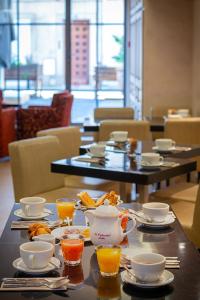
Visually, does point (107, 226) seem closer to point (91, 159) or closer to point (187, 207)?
point (187, 207)

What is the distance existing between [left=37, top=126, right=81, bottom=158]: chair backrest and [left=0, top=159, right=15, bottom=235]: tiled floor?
947mm

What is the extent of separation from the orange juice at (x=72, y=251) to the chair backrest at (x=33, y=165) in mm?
2294

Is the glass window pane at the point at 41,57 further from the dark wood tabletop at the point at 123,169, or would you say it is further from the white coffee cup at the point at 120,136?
the dark wood tabletop at the point at 123,169

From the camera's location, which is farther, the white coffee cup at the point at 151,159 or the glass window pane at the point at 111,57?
the glass window pane at the point at 111,57

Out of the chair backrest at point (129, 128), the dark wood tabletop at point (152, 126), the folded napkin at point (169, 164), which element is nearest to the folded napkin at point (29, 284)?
the folded napkin at point (169, 164)

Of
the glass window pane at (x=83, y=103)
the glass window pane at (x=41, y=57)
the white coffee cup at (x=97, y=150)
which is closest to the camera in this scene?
the white coffee cup at (x=97, y=150)

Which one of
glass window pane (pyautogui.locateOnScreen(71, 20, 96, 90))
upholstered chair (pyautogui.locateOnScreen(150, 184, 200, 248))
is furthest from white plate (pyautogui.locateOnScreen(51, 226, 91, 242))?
glass window pane (pyautogui.locateOnScreen(71, 20, 96, 90))

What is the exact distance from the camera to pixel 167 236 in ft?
8.73

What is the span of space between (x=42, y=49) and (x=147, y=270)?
39.3 ft

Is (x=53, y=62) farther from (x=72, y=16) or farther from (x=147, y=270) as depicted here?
(x=147, y=270)

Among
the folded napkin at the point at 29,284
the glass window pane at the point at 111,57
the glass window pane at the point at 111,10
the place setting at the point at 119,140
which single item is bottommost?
the folded napkin at the point at 29,284

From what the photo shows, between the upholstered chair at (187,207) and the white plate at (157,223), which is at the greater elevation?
the white plate at (157,223)

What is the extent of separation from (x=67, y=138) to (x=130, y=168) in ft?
4.54

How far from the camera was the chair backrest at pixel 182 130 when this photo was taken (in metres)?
6.15
